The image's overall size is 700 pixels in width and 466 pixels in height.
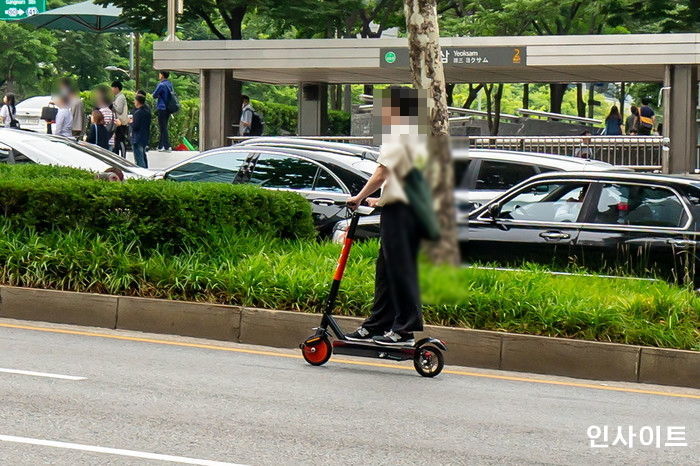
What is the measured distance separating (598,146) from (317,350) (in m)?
17.0

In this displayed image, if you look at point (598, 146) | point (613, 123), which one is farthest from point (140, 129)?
point (613, 123)

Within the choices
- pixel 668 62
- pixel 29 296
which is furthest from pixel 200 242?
pixel 668 62

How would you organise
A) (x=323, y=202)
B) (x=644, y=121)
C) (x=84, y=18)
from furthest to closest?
(x=84, y=18) < (x=644, y=121) < (x=323, y=202)

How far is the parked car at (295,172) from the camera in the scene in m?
14.2

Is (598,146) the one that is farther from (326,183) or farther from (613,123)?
(326,183)

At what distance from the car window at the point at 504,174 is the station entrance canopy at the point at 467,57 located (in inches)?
554

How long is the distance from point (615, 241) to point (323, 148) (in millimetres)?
5039

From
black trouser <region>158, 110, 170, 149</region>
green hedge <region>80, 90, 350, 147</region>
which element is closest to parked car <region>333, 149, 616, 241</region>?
black trouser <region>158, 110, 170, 149</region>

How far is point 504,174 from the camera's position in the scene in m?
14.3

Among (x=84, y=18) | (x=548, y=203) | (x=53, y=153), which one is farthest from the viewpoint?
(x=84, y=18)

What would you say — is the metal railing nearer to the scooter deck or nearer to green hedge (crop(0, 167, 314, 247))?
green hedge (crop(0, 167, 314, 247))

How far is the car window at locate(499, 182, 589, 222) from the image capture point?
428 inches

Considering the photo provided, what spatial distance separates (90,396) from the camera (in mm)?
7801

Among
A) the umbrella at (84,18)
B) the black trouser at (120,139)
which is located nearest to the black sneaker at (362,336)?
the black trouser at (120,139)
